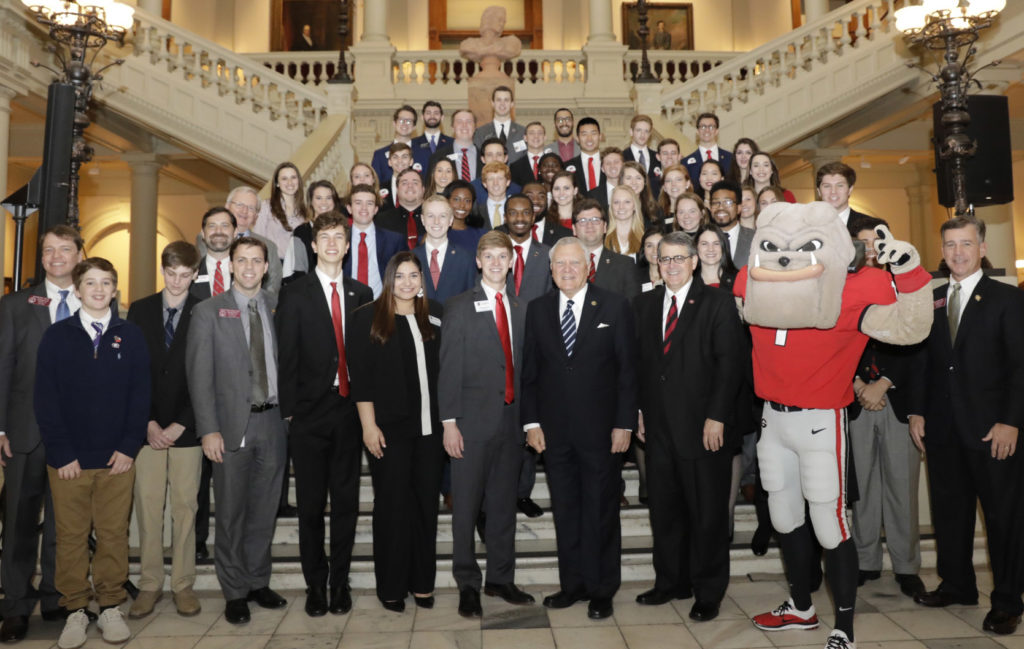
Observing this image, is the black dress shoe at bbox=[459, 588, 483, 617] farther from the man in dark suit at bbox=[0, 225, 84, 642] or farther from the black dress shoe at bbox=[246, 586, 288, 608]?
the man in dark suit at bbox=[0, 225, 84, 642]

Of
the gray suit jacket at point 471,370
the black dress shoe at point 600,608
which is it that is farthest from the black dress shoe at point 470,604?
the gray suit jacket at point 471,370

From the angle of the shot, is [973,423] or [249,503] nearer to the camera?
[973,423]

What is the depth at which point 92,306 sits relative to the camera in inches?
168

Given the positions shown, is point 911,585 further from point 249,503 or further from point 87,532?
point 87,532

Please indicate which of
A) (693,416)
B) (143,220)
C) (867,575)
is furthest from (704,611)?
(143,220)

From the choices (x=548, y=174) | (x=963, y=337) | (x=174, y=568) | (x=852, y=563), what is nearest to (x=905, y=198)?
(x=548, y=174)

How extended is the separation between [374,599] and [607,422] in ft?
5.70

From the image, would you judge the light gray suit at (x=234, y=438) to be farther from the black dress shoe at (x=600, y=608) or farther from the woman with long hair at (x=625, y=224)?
the woman with long hair at (x=625, y=224)

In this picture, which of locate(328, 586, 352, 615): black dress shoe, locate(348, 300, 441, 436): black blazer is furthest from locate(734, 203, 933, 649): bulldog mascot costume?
locate(328, 586, 352, 615): black dress shoe

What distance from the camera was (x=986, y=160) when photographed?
6.78m

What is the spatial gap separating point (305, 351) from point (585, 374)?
1569mm

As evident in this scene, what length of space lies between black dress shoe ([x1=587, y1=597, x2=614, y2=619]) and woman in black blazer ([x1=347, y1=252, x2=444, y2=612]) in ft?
2.98

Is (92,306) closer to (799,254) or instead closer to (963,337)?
(799,254)

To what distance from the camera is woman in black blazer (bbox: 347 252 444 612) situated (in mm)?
4391
